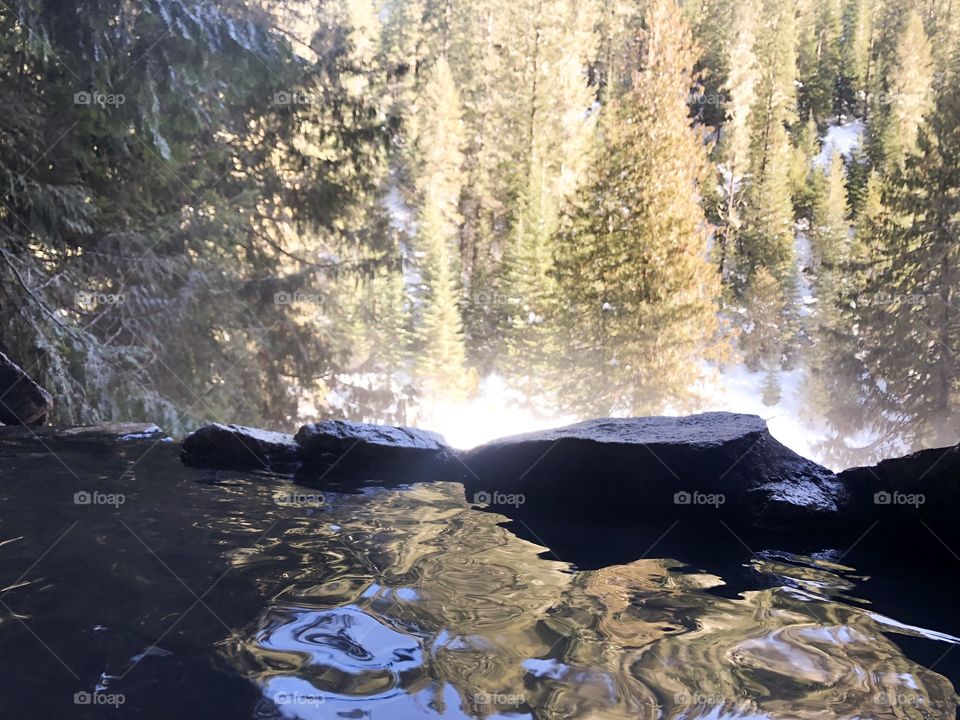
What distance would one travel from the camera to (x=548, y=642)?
213 cm

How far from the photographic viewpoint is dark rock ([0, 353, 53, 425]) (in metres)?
6.02

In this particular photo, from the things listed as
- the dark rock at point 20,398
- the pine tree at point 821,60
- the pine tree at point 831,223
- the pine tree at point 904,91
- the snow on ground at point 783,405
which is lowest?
the snow on ground at point 783,405

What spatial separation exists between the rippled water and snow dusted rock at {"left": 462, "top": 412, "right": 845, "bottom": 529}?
1.71 ft

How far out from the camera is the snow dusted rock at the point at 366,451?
16.9ft

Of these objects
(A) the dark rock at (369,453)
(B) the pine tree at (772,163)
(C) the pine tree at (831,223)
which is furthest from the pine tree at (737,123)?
(A) the dark rock at (369,453)

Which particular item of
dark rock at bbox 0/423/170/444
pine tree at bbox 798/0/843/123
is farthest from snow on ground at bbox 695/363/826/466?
pine tree at bbox 798/0/843/123

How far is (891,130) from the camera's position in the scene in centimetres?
3316

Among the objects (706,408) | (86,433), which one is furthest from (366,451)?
(706,408)

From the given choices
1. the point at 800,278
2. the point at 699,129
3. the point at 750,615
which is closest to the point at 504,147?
the point at 699,129

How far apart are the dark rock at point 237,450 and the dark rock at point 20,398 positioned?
2.05 metres

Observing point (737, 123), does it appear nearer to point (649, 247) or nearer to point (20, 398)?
point (649, 247)

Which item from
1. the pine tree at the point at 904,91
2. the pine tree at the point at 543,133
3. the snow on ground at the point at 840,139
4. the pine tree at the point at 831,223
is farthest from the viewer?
the snow on ground at the point at 840,139

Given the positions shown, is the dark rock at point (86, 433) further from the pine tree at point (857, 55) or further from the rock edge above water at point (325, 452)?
the pine tree at point (857, 55)

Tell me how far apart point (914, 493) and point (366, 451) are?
368 cm
